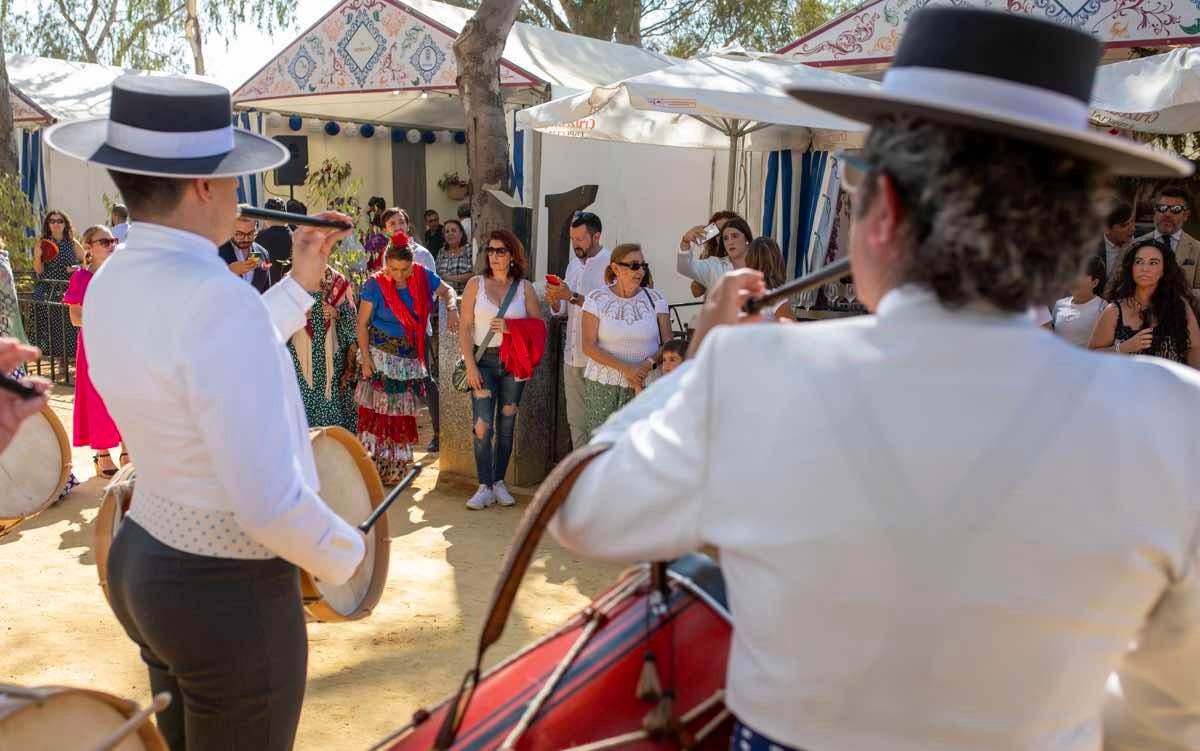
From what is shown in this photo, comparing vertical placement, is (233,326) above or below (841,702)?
above

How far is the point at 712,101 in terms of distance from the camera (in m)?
6.72

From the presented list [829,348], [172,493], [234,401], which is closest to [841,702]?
[829,348]

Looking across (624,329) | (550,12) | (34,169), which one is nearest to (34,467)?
(624,329)

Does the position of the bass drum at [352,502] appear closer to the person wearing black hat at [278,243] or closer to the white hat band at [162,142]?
the white hat band at [162,142]

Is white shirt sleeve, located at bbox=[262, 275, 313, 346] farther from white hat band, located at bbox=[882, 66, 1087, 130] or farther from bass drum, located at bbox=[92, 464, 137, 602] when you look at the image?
white hat band, located at bbox=[882, 66, 1087, 130]

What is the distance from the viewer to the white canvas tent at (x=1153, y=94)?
7098 millimetres

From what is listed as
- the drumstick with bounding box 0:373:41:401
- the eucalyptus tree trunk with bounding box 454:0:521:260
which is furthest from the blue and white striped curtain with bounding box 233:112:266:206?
the drumstick with bounding box 0:373:41:401

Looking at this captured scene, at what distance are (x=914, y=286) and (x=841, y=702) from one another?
1.60 feet

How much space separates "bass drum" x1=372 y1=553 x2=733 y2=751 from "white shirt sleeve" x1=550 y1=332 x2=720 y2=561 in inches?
12.8

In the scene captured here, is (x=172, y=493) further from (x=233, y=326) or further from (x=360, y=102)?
(x=360, y=102)

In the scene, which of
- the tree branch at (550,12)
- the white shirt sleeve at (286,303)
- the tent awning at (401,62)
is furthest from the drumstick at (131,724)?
the tree branch at (550,12)

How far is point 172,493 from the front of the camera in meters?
2.02

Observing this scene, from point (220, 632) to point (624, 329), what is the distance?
4461 millimetres

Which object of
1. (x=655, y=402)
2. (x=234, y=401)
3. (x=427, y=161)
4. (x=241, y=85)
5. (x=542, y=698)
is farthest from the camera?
(x=427, y=161)
